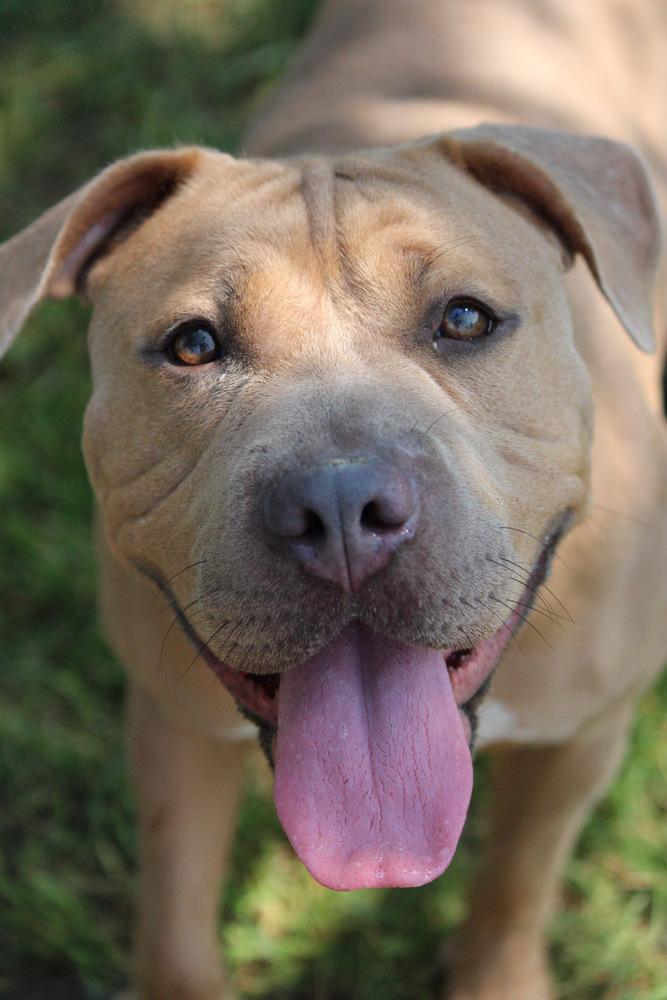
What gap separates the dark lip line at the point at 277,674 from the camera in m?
2.23

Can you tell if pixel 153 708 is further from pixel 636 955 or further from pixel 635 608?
pixel 636 955

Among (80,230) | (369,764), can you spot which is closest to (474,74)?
(80,230)

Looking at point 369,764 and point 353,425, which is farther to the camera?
point 369,764

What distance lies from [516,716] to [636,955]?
114cm

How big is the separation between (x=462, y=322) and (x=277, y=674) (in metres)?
0.78

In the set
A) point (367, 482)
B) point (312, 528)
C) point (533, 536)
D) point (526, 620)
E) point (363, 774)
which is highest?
point (367, 482)

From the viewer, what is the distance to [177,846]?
3.00 metres

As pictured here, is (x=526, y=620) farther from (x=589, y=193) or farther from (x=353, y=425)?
(x=589, y=193)

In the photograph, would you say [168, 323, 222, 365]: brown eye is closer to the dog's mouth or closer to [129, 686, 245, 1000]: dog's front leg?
the dog's mouth

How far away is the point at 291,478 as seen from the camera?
1.87m

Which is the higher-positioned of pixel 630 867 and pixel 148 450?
pixel 148 450

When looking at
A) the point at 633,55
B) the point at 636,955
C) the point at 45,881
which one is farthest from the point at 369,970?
the point at 633,55

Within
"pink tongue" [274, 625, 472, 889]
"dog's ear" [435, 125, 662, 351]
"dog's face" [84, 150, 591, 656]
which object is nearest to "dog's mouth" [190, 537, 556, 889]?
"pink tongue" [274, 625, 472, 889]

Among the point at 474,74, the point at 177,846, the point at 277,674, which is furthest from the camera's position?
the point at 474,74
